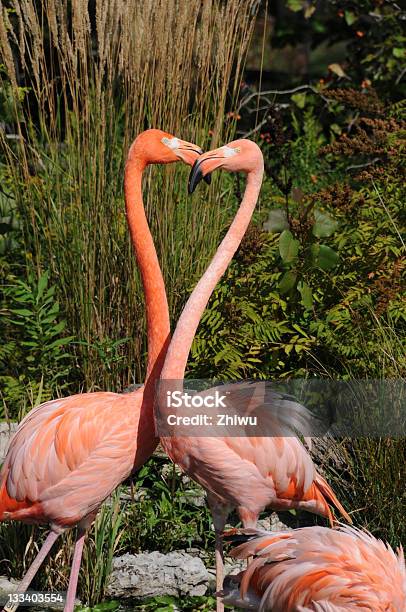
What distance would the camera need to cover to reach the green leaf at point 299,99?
22.7 feet

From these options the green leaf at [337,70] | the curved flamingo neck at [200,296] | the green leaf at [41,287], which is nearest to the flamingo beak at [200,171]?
the curved flamingo neck at [200,296]

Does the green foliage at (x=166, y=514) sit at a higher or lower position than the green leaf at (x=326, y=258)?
lower

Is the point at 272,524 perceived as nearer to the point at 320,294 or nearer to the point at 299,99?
the point at 320,294

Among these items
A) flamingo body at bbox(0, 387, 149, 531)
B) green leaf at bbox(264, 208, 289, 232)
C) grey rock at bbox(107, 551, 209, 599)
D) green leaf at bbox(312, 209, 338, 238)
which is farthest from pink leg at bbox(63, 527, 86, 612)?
green leaf at bbox(264, 208, 289, 232)

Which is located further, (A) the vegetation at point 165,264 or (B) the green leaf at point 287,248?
(B) the green leaf at point 287,248

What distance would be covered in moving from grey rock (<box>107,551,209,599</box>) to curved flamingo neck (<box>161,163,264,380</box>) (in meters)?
0.81

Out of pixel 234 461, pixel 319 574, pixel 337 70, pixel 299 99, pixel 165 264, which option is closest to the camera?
pixel 319 574

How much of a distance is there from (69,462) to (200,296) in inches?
28.1

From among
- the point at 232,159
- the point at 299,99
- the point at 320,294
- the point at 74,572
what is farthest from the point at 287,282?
the point at 299,99

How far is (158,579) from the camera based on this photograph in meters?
3.58

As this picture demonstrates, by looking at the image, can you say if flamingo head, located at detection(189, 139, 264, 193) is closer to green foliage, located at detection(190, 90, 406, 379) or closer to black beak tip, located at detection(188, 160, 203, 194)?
black beak tip, located at detection(188, 160, 203, 194)

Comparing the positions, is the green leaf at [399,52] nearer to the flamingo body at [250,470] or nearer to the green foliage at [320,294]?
the green foliage at [320,294]

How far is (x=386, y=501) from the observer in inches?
138

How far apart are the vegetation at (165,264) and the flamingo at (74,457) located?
323mm
